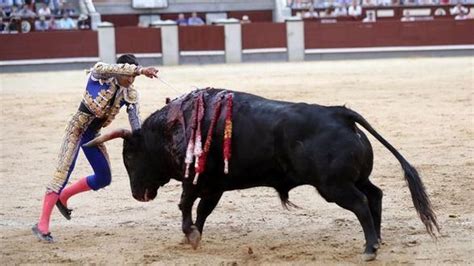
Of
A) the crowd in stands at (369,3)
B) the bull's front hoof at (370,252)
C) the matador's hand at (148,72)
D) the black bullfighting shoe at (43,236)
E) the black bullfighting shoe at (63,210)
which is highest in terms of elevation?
the crowd in stands at (369,3)

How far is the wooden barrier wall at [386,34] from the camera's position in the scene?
21.7m

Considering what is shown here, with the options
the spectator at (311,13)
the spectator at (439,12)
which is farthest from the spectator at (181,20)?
the spectator at (439,12)

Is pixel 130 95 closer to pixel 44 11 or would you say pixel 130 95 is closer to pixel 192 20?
pixel 44 11

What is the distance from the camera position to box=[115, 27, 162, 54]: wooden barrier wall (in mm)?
21281

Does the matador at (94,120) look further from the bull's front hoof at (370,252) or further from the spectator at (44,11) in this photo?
the spectator at (44,11)

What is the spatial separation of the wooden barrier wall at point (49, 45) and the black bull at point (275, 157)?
641 inches

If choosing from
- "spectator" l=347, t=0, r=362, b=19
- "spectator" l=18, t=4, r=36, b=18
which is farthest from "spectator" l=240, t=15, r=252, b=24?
"spectator" l=18, t=4, r=36, b=18

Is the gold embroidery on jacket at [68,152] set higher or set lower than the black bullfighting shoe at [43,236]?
higher

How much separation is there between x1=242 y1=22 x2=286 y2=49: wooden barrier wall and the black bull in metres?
17.0

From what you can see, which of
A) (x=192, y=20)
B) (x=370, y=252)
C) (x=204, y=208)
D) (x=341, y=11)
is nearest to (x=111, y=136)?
(x=204, y=208)

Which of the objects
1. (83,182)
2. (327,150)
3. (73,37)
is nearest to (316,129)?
(327,150)

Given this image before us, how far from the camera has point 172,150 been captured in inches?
183

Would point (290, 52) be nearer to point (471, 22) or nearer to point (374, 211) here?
point (471, 22)

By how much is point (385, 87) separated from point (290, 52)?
8377 mm
